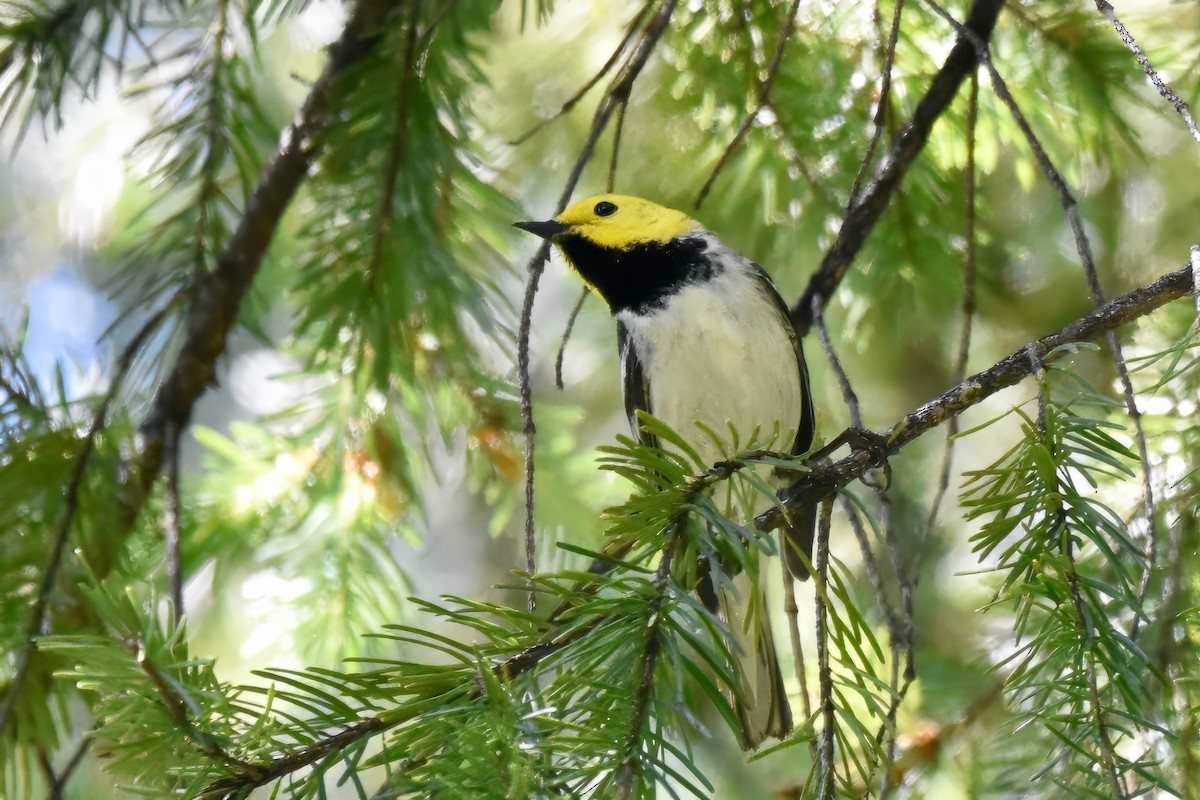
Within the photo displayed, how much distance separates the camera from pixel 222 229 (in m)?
1.92

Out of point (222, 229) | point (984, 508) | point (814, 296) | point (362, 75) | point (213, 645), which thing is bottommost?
point (984, 508)

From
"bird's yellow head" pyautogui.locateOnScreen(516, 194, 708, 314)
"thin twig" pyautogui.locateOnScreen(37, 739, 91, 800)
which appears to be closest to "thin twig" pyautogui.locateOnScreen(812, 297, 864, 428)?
"bird's yellow head" pyautogui.locateOnScreen(516, 194, 708, 314)

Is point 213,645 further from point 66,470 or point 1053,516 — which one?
point 1053,516

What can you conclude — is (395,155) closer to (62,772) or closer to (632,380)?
(632,380)

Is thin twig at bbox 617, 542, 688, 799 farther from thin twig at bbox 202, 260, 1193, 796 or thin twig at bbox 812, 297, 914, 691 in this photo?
thin twig at bbox 812, 297, 914, 691

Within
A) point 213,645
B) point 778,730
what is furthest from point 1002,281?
point 213,645

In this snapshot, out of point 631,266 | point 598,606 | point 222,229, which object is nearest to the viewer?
point 598,606

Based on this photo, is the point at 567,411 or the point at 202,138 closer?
the point at 202,138

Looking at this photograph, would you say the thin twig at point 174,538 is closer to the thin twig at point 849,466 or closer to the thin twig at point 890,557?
the thin twig at point 849,466

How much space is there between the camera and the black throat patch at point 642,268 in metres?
2.16

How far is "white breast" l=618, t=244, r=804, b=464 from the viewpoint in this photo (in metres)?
2.10

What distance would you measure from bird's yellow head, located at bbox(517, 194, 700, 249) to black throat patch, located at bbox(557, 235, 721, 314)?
0.01 m

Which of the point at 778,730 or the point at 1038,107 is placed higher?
the point at 1038,107

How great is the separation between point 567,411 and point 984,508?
4.62 feet
